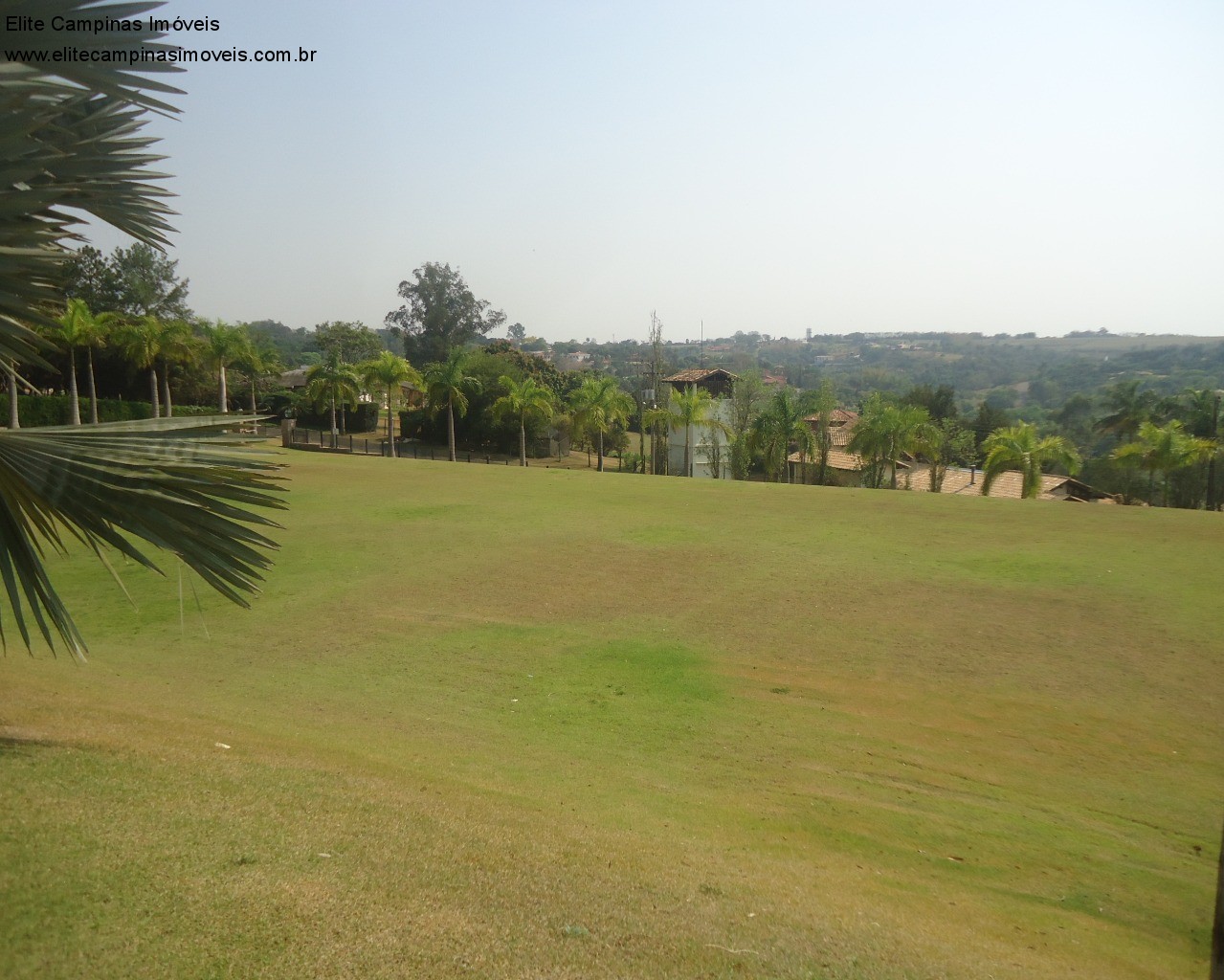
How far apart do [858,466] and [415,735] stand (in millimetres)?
33793

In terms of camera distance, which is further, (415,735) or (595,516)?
(595,516)

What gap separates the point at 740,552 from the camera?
59.7ft

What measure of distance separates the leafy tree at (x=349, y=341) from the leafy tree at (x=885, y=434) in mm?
57085

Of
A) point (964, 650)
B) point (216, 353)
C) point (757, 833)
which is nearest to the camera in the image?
point (757, 833)

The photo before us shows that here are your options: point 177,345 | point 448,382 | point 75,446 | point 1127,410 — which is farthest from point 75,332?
point 1127,410

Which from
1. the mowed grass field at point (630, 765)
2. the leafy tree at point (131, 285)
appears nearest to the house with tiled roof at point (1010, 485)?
the mowed grass field at point (630, 765)

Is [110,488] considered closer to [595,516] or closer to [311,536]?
[311,536]

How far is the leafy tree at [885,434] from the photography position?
35.4m

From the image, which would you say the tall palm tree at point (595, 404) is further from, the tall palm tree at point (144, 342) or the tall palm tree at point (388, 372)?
the tall palm tree at point (144, 342)

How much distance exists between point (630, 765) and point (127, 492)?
528 cm

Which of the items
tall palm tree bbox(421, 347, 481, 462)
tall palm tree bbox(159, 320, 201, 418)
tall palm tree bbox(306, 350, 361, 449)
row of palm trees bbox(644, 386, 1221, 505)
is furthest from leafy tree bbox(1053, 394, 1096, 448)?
tall palm tree bbox(159, 320, 201, 418)

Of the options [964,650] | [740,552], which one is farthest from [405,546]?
[964,650]

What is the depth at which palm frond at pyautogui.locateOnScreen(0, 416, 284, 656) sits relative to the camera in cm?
516

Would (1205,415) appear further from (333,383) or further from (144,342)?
(144,342)
